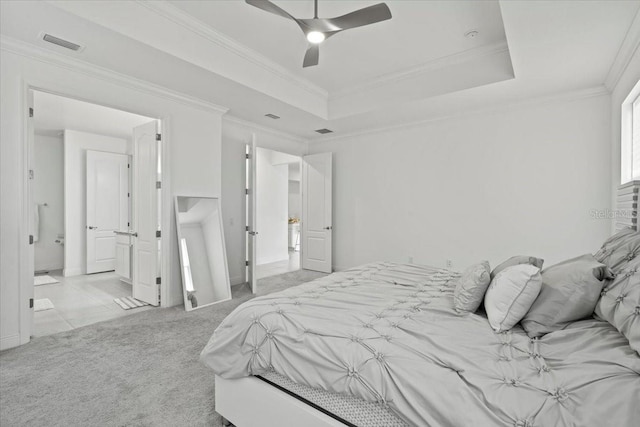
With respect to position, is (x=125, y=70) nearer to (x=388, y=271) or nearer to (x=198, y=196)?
(x=198, y=196)

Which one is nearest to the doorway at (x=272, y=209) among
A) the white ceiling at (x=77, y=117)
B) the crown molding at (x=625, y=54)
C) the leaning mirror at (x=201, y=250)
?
the leaning mirror at (x=201, y=250)

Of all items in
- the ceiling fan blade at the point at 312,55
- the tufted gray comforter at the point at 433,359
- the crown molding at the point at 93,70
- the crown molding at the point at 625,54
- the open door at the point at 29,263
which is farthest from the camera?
the open door at the point at 29,263

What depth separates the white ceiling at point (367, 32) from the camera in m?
2.85

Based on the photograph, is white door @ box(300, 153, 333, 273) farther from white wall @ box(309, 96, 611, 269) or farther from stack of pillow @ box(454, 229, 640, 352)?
stack of pillow @ box(454, 229, 640, 352)

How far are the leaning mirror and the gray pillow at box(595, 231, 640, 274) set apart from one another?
3920mm

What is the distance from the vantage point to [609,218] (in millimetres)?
3631

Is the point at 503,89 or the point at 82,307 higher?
the point at 503,89

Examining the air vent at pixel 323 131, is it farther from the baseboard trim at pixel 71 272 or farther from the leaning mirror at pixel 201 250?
the baseboard trim at pixel 71 272

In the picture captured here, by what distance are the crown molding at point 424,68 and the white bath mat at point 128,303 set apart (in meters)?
4.01

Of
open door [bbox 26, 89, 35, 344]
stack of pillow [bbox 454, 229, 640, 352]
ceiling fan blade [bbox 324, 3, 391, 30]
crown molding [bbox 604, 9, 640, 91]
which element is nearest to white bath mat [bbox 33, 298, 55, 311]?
open door [bbox 26, 89, 35, 344]

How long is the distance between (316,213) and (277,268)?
1.47 meters

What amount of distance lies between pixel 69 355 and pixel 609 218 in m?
5.71

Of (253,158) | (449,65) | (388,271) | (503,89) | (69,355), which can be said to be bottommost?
(69,355)

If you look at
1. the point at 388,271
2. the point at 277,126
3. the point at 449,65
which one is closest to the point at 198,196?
the point at 277,126
